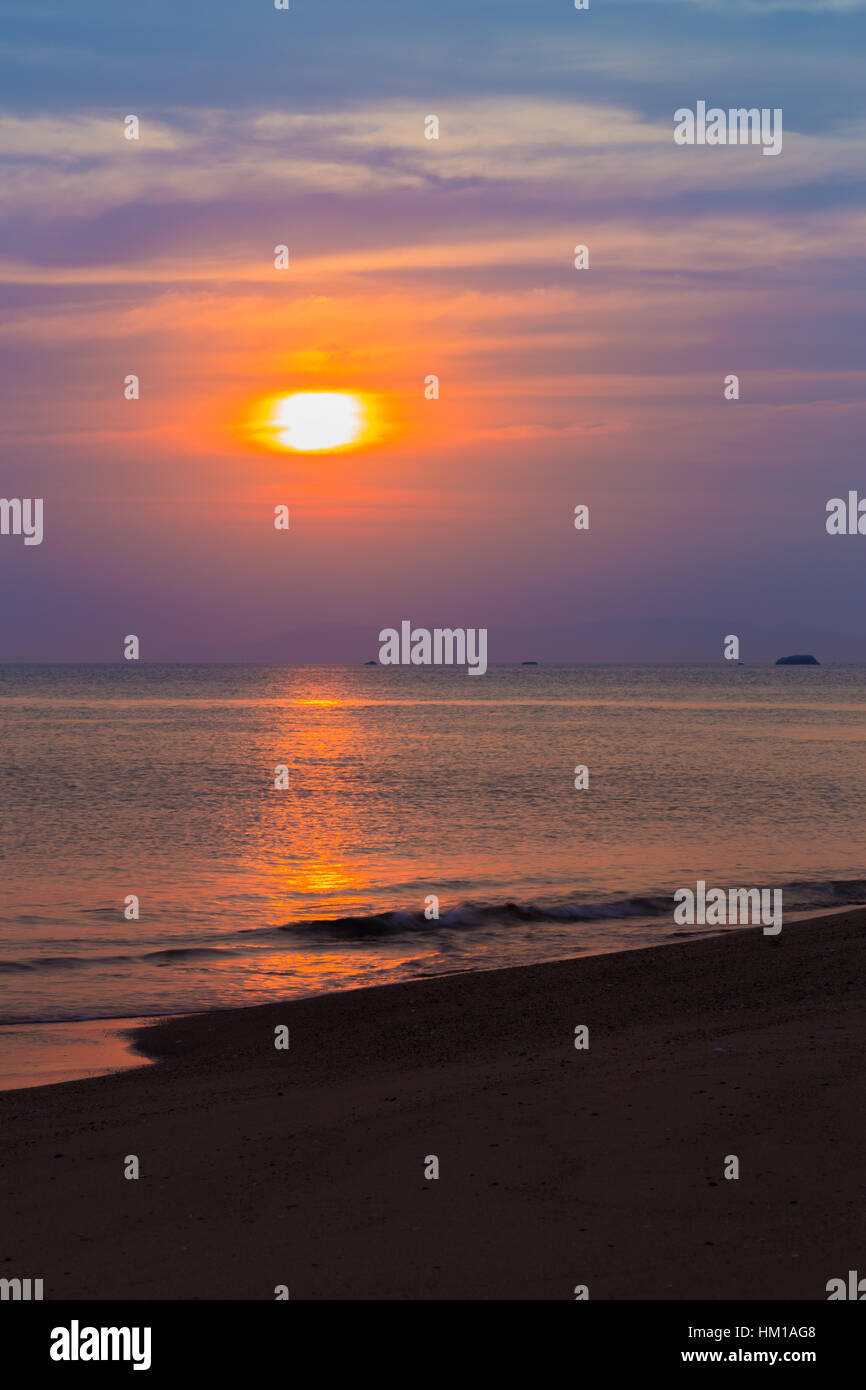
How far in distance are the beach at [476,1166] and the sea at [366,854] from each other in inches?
181

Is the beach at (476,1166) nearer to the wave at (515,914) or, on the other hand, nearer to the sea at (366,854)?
the sea at (366,854)

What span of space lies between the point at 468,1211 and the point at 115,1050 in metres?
8.23

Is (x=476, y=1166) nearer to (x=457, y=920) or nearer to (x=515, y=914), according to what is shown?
(x=457, y=920)

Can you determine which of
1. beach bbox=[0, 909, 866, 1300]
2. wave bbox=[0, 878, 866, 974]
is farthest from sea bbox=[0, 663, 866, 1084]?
beach bbox=[0, 909, 866, 1300]

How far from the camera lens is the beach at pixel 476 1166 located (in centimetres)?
638

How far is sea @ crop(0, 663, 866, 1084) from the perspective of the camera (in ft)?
63.6

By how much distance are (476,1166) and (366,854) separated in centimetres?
2477

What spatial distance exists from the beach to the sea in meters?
4.59

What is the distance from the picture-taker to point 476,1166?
25.3 ft
